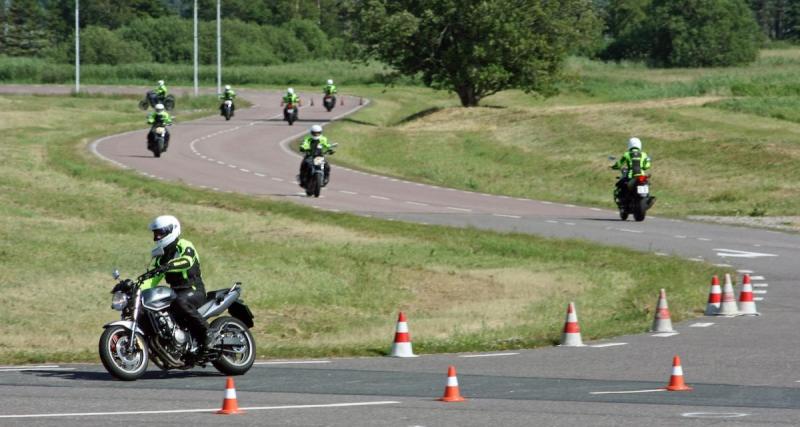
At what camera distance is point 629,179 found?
3556 cm

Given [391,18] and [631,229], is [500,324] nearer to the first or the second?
[631,229]

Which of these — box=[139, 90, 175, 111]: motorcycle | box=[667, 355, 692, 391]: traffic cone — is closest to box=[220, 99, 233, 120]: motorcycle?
box=[139, 90, 175, 111]: motorcycle

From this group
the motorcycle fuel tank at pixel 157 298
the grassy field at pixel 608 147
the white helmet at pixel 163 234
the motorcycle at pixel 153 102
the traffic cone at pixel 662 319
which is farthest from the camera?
the motorcycle at pixel 153 102

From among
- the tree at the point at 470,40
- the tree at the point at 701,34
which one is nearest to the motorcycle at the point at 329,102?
the tree at the point at 470,40

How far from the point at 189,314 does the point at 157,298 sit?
1.17 ft

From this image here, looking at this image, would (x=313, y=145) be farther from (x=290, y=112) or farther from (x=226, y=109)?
(x=226, y=109)

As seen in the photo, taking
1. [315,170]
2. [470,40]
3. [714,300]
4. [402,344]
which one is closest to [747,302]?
[714,300]

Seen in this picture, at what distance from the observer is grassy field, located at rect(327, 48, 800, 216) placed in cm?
4609

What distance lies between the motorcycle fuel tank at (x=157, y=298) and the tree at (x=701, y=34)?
4955 inches

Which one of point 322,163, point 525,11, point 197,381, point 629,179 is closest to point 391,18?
point 525,11

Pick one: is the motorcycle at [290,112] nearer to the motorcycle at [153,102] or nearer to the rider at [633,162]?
the motorcycle at [153,102]

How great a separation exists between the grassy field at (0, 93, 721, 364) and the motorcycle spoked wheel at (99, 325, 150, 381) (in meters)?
2.45

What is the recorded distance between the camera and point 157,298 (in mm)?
15555

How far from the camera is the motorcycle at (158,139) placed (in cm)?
5338
